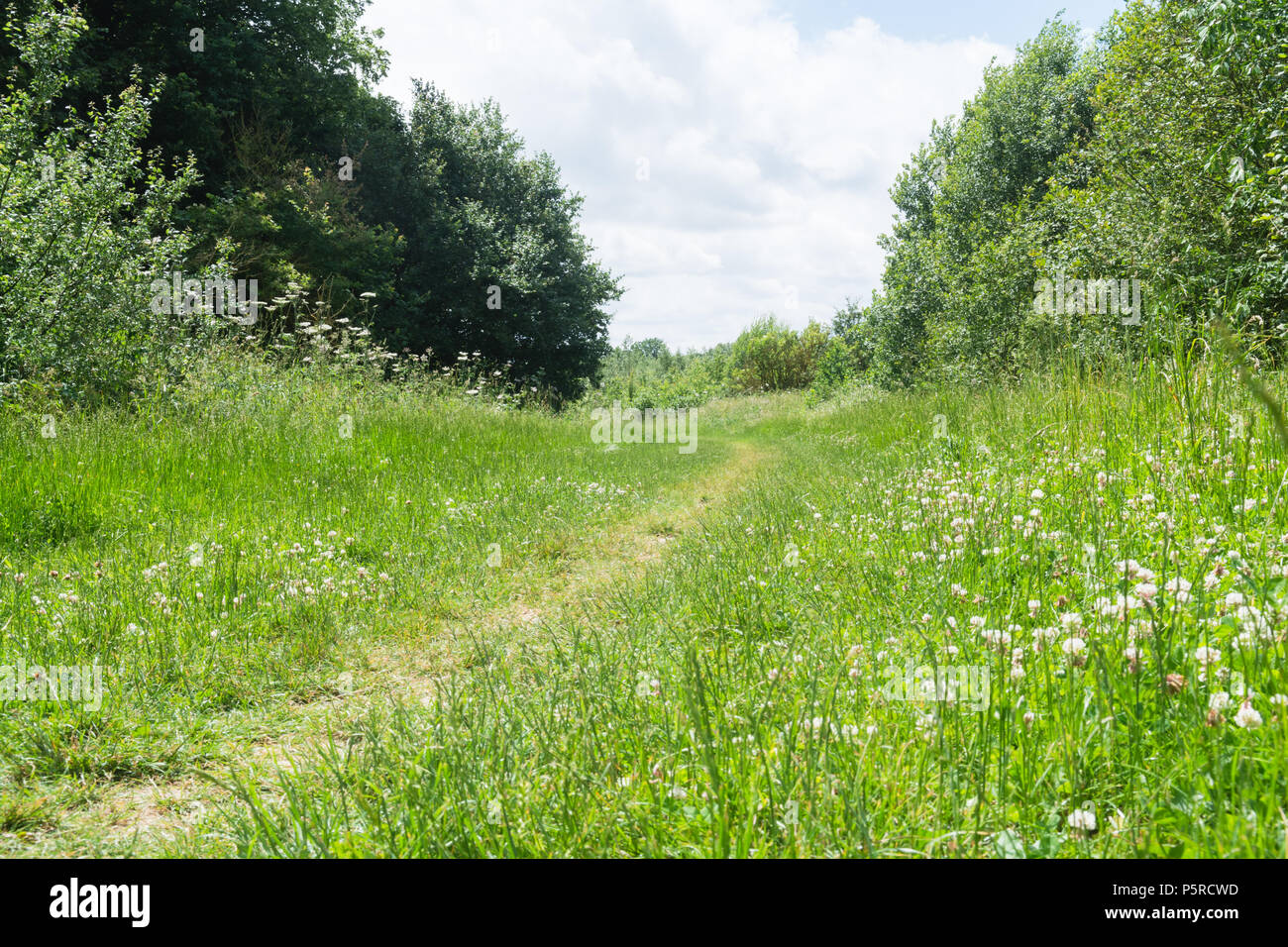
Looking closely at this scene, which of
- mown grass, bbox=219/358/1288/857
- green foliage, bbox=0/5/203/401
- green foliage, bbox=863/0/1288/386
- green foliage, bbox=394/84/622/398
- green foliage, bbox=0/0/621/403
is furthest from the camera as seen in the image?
green foliage, bbox=394/84/622/398

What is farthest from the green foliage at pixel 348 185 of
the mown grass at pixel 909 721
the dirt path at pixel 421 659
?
the mown grass at pixel 909 721

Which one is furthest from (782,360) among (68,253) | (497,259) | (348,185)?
→ (68,253)

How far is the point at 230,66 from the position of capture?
58.7 ft

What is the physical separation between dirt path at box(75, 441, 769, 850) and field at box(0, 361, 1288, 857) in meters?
0.02

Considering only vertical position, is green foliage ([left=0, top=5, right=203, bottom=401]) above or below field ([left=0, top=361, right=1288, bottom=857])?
above

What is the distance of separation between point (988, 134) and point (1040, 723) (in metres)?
36.3

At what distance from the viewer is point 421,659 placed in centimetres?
336

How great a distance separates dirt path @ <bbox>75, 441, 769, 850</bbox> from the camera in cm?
210

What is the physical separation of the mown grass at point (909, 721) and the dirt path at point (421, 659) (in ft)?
0.60

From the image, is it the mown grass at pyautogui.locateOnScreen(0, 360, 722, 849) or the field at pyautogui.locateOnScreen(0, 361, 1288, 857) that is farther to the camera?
the mown grass at pyautogui.locateOnScreen(0, 360, 722, 849)

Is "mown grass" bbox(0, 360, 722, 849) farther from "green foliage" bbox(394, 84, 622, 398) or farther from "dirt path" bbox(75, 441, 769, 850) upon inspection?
"green foliage" bbox(394, 84, 622, 398)

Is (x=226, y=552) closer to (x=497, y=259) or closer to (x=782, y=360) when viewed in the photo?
(x=497, y=259)

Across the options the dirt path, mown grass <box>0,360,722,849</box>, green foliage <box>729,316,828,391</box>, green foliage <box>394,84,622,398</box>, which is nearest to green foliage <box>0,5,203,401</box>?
mown grass <box>0,360,722,849</box>
